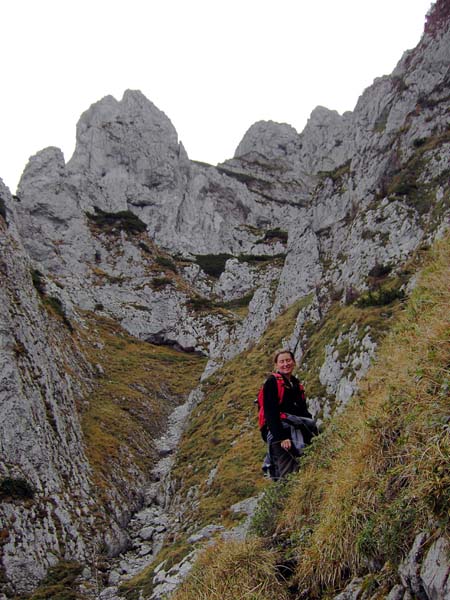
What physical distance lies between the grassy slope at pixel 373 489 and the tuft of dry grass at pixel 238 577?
0.06ft

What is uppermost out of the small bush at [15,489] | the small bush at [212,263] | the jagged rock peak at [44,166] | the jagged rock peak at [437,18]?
the jagged rock peak at [44,166]

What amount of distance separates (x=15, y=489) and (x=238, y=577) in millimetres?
15304

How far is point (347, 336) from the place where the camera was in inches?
685

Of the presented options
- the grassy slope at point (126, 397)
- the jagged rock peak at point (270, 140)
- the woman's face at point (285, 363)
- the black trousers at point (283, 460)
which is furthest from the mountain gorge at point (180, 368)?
the jagged rock peak at point (270, 140)

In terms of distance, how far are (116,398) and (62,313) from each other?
1066cm

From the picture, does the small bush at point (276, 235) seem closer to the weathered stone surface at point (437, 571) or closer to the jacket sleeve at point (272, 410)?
the jacket sleeve at point (272, 410)

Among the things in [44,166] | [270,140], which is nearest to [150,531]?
[44,166]

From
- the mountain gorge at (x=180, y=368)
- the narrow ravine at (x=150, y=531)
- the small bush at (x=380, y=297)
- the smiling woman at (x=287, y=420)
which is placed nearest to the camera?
the smiling woman at (x=287, y=420)

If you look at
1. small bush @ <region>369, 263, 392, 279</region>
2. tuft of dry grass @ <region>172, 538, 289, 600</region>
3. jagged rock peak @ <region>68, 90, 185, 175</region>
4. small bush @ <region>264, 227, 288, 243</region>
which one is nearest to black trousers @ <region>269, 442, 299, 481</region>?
tuft of dry grass @ <region>172, 538, 289, 600</region>

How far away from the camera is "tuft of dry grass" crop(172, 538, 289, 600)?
565 centimetres

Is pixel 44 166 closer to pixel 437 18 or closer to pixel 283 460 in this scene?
pixel 437 18

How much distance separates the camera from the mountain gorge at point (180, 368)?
15133 mm

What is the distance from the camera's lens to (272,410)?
25.3 feet

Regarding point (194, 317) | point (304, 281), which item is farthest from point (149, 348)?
point (304, 281)
